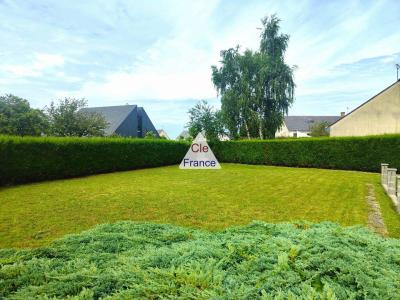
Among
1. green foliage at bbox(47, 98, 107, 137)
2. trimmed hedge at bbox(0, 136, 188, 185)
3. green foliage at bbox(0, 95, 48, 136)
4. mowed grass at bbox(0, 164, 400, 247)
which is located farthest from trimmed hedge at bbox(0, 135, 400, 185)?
green foliage at bbox(0, 95, 48, 136)

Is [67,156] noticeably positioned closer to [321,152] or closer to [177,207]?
[177,207]

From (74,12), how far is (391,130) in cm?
2619

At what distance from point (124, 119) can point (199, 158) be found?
2062 centimetres

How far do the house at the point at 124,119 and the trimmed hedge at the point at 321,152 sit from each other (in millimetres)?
17149

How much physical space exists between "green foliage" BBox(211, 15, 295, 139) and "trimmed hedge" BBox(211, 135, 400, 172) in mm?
3874

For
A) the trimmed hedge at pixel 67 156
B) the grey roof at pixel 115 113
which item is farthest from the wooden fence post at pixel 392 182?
the grey roof at pixel 115 113

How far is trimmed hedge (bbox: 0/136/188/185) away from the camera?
11.9m

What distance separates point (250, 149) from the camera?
23.9m

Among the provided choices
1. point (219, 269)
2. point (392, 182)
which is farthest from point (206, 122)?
point (219, 269)

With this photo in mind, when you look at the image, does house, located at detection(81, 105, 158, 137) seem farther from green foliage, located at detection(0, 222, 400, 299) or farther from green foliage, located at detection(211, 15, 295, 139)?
green foliage, located at detection(0, 222, 400, 299)

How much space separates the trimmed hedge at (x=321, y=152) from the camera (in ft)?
54.6

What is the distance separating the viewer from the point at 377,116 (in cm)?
2403

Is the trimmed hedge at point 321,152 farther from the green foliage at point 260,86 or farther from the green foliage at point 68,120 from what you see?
the green foliage at point 68,120

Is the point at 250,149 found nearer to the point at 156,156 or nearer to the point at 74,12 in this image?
the point at 156,156
